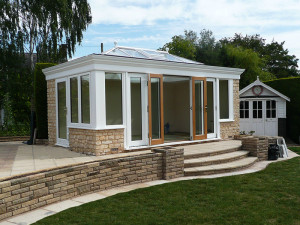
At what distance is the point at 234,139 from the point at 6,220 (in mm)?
8371

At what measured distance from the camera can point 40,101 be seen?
10711 millimetres

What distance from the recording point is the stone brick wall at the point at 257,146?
8867 millimetres

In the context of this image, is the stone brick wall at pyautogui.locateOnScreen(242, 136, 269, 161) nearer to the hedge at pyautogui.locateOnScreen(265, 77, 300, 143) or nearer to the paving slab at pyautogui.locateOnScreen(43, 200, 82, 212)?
the paving slab at pyautogui.locateOnScreen(43, 200, 82, 212)

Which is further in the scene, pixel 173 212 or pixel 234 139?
pixel 234 139

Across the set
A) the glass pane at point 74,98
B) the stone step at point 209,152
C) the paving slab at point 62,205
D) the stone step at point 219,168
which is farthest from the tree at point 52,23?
the paving slab at point 62,205

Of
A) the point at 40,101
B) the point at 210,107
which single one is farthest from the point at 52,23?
the point at 210,107

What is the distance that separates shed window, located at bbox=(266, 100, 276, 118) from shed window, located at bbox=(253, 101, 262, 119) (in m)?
0.35

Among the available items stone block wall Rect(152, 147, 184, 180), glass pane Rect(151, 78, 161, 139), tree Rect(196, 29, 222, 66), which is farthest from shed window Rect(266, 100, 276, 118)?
tree Rect(196, 29, 222, 66)

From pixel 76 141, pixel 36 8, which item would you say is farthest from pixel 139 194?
pixel 36 8

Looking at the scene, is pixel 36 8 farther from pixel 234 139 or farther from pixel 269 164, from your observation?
pixel 269 164

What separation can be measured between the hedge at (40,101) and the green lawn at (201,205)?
6238mm

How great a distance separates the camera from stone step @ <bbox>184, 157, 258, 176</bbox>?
694cm

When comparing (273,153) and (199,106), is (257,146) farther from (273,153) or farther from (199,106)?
(199,106)

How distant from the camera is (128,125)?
8.15 metres
